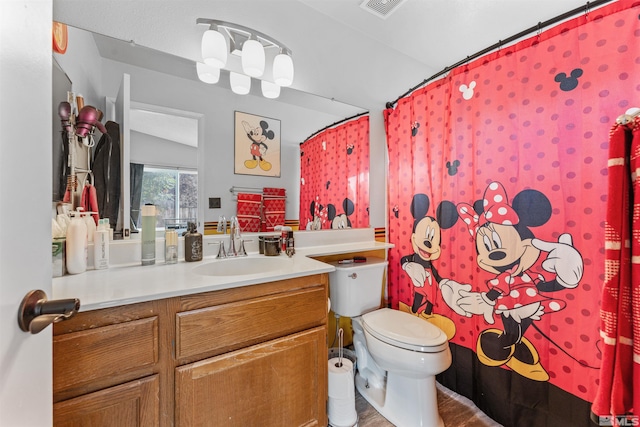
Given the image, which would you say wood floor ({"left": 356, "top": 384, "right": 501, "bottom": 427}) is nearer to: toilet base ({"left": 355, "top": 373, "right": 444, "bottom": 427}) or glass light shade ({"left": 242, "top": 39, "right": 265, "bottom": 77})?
toilet base ({"left": 355, "top": 373, "right": 444, "bottom": 427})

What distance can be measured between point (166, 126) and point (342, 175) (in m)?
1.19

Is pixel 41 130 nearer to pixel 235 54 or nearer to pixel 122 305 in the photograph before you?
pixel 122 305

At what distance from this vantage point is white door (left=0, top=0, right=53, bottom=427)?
1.29 ft

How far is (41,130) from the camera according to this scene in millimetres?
496

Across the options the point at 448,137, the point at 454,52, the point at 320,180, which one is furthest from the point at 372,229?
the point at 454,52

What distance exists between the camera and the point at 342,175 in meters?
2.03

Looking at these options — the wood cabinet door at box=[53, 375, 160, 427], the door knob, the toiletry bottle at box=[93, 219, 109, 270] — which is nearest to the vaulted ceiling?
the toiletry bottle at box=[93, 219, 109, 270]

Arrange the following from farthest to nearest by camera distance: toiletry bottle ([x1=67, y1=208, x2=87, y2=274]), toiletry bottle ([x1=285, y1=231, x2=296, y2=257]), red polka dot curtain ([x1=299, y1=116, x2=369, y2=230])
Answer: red polka dot curtain ([x1=299, y1=116, x2=369, y2=230]) → toiletry bottle ([x1=285, y1=231, x2=296, y2=257]) → toiletry bottle ([x1=67, y1=208, x2=87, y2=274])

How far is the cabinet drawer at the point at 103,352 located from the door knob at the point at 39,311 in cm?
39

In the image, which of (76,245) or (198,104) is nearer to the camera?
(76,245)

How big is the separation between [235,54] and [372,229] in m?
1.48

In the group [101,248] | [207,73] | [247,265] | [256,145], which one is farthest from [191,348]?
[207,73]

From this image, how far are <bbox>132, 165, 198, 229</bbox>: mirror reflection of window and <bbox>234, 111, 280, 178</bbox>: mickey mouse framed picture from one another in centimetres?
28

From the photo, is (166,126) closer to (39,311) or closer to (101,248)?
(101,248)
